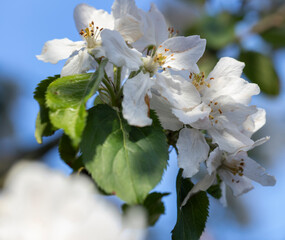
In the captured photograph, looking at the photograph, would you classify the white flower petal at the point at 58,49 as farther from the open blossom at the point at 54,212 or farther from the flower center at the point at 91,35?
the open blossom at the point at 54,212

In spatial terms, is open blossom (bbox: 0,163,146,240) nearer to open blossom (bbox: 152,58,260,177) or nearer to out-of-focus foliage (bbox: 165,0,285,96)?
open blossom (bbox: 152,58,260,177)

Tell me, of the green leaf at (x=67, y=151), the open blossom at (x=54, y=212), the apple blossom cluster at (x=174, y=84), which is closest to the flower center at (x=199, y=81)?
the apple blossom cluster at (x=174, y=84)

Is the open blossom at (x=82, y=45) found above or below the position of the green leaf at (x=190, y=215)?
above

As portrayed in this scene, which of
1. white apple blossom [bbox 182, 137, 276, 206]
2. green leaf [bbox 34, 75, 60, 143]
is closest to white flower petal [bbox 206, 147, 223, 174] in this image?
white apple blossom [bbox 182, 137, 276, 206]

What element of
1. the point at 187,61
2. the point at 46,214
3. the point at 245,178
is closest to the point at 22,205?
the point at 46,214

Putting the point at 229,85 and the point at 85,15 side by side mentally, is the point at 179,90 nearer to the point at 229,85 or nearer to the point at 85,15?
the point at 229,85
